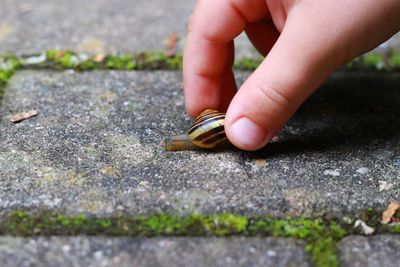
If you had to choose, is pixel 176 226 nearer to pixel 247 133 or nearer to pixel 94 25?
pixel 247 133

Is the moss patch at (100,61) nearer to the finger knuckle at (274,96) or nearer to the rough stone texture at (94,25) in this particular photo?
the rough stone texture at (94,25)

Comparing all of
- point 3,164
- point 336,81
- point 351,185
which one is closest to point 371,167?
point 351,185

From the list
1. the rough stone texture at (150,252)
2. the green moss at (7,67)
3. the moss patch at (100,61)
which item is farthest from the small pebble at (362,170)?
the green moss at (7,67)


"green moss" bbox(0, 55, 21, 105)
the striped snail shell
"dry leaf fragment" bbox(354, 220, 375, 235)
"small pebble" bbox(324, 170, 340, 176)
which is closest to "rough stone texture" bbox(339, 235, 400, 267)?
"dry leaf fragment" bbox(354, 220, 375, 235)

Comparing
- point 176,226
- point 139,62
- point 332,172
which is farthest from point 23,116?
point 332,172

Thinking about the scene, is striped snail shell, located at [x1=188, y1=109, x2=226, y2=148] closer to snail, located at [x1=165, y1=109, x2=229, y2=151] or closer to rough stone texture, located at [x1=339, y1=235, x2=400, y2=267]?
Result: snail, located at [x1=165, y1=109, x2=229, y2=151]

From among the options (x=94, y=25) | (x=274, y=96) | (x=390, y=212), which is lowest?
(x=94, y=25)

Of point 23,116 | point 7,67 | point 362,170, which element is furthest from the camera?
point 7,67
